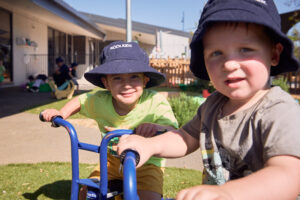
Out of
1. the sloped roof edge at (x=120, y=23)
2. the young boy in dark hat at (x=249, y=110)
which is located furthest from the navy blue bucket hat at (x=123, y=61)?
the sloped roof edge at (x=120, y=23)

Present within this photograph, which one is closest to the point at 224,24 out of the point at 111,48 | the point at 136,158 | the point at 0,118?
the point at 136,158

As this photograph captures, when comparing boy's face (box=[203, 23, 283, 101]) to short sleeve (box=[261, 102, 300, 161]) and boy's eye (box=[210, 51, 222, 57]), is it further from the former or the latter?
short sleeve (box=[261, 102, 300, 161])

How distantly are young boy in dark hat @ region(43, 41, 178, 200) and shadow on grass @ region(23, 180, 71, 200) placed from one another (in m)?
1.08

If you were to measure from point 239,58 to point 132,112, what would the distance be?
4.37 ft

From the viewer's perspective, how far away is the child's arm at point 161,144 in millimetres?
1211

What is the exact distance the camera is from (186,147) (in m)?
1.56

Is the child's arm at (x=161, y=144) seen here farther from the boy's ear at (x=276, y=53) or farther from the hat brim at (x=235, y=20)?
the boy's ear at (x=276, y=53)

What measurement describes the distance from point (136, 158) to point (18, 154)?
379 cm

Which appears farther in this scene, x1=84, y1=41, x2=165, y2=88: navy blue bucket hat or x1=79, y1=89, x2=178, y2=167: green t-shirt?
x1=79, y1=89, x2=178, y2=167: green t-shirt

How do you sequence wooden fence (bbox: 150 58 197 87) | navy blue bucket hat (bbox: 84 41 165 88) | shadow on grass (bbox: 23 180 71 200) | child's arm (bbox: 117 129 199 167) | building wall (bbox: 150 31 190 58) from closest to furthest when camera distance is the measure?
child's arm (bbox: 117 129 199 167), navy blue bucket hat (bbox: 84 41 165 88), shadow on grass (bbox: 23 180 71 200), wooden fence (bbox: 150 58 197 87), building wall (bbox: 150 31 190 58)

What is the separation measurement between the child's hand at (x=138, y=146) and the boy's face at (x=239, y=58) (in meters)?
0.41

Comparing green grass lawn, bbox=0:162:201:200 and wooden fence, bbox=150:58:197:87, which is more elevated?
wooden fence, bbox=150:58:197:87

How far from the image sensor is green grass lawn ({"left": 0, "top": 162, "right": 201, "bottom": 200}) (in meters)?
3.17

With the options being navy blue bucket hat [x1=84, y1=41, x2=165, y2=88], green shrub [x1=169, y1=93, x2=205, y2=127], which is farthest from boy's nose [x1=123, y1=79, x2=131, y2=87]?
green shrub [x1=169, y1=93, x2=205, y2=127]
